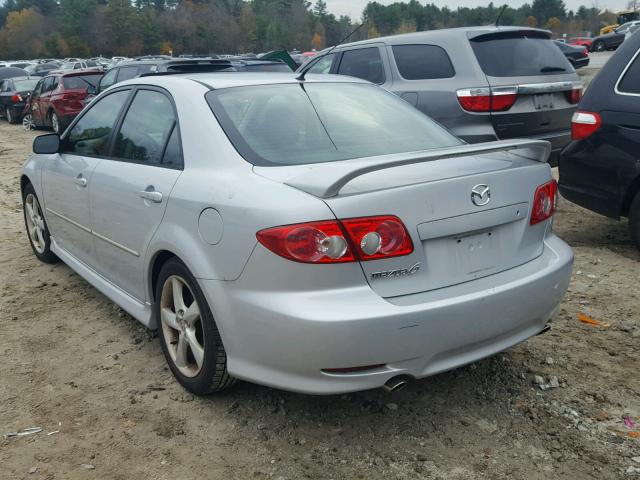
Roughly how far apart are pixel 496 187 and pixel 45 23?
5028 inches

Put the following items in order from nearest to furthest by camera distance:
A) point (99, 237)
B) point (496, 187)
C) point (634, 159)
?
point (496, 187) < point (99, 237) < point (634, 159)

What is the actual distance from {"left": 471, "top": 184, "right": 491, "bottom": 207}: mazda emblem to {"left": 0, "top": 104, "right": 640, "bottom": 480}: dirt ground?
40.4 inches

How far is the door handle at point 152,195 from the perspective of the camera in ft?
10.6

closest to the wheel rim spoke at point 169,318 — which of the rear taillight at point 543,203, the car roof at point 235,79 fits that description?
the car roof at point 235,79

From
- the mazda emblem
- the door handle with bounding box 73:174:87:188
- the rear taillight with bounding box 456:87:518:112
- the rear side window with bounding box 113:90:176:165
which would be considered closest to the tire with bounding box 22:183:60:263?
the door handle with bounding box 73:174:87:188

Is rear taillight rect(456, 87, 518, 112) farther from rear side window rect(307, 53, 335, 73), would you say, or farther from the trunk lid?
the trunk lid

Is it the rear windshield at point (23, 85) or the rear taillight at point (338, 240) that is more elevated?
the rear taillight at point (338, 240)

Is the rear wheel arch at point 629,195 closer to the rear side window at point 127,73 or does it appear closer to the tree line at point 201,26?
the rear side window at point 127,73

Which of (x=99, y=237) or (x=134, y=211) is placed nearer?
(x=134, y=211)

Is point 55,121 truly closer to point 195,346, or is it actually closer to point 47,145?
point 47,145

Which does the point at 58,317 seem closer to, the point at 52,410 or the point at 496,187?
the point at 52,410

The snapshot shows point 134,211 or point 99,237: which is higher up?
point 134,211

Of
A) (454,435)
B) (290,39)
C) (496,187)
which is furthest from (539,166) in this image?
(290,39)

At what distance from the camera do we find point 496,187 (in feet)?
9.29
